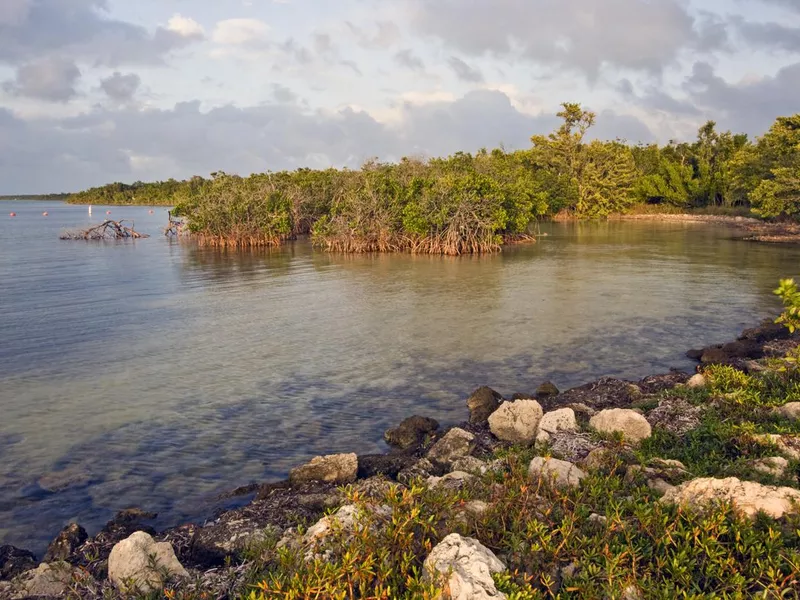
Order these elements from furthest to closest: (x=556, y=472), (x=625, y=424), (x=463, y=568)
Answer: (x=625, y=424) → (x=556, y=472) → (x=463, y=568)

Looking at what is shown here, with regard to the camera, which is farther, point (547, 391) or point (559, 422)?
point (547, 391)

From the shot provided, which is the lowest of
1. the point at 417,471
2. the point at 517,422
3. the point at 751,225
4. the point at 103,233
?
the point at 417,471

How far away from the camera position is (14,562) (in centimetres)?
730

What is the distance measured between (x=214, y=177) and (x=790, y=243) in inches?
1970

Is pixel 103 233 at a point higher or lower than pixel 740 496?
higher

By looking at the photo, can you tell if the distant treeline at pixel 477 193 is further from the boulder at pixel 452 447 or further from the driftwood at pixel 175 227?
the boulder at pixel 452 447

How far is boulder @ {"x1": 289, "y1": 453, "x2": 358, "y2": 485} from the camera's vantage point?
9.37 meters

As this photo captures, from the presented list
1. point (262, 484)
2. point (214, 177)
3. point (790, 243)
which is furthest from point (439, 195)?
point (262, 484)

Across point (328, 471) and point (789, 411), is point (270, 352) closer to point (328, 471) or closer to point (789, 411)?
point (328, 471)

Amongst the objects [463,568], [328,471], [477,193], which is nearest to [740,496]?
[463,568]

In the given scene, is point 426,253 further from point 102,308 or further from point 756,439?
point 756,439

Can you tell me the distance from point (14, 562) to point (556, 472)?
665cm

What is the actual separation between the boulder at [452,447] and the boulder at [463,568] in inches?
172

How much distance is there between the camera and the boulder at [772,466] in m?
7.30
